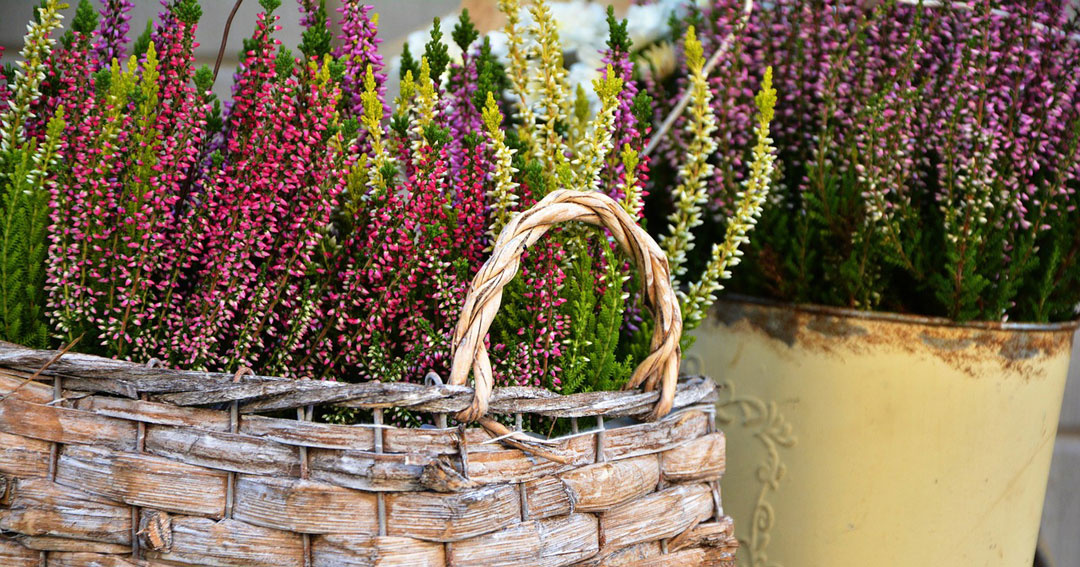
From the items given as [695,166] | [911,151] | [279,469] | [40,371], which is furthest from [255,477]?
[911,151]

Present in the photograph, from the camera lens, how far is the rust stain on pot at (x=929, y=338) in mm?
965

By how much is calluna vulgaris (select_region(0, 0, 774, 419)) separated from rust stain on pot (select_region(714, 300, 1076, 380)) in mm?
317

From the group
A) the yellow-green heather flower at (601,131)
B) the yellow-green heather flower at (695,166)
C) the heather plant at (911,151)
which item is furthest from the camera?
the heather plant at (911,151)

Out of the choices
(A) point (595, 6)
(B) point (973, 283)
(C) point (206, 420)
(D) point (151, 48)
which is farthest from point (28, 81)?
(B) point (973, 283)

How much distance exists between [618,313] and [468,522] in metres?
0.23

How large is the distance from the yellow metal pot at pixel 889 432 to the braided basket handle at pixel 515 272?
33 centimetres

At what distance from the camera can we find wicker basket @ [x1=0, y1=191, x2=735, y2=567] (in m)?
0.63

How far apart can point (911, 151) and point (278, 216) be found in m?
0.68

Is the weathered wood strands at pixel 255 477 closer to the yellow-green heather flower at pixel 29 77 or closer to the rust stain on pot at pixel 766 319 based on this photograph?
the yellow-green heather flower at pixel 29 77

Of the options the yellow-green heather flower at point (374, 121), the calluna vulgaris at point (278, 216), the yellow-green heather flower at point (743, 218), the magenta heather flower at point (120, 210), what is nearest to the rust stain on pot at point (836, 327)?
the yellow-green heather flower at point (743, 218)

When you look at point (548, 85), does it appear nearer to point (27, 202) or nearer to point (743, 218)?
point (743, 218)

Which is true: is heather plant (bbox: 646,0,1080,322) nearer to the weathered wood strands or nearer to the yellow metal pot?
the yellow metal pot

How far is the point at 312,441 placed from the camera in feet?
2.06

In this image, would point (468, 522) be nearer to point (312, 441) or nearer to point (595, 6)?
point (312, 441)
